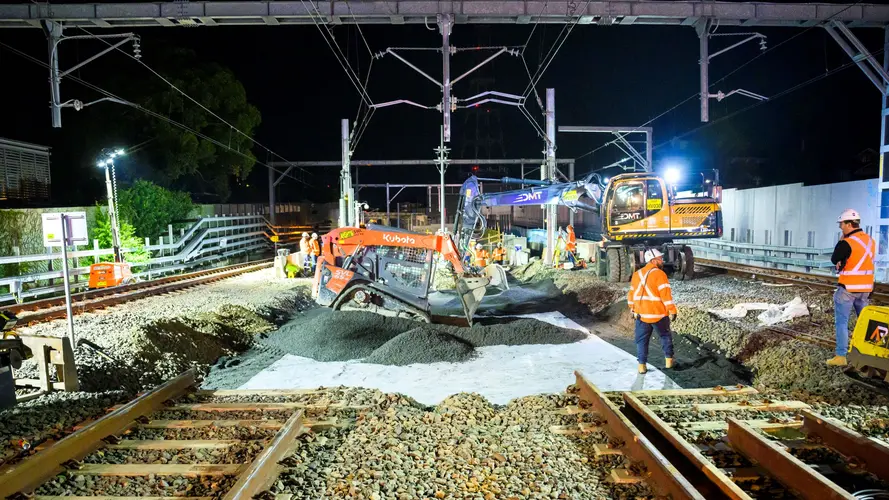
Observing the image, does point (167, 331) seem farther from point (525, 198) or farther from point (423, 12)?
point (525, 198)

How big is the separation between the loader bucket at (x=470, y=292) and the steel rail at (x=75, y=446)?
6427mm

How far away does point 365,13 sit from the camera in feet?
42.2

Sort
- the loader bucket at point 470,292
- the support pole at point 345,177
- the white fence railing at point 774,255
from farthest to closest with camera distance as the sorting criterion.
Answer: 1. the support pole at point 345,177
2. the white fence railing at point 774,255
3. the loader bucket at point 470,292

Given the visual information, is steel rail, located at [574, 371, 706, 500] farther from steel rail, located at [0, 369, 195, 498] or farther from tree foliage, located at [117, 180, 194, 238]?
tree foliage, located at [117, 180, 194, 238]

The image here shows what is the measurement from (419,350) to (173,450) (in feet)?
16.1

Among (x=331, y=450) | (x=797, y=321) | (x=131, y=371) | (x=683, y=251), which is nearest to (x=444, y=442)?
(x=331, y=450)

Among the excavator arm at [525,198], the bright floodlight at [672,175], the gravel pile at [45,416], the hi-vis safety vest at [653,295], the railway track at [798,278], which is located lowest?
the gravel pile at [45,416]

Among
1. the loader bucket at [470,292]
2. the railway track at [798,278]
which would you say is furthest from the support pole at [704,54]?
the loader bucket at [470,292]

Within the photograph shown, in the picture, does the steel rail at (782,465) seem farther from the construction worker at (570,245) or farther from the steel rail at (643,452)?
the construction worker at (570,245)

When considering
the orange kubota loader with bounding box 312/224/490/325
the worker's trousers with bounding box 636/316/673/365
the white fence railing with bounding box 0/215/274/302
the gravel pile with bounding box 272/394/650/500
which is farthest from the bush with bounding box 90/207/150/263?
the worker's trousers with bounding box 636/316/673/365

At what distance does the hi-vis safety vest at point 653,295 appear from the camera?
7.59m

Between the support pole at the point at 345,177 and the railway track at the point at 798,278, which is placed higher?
the support pole at the point at 345,177

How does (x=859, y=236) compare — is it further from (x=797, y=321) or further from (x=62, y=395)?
(x=62, y=395)

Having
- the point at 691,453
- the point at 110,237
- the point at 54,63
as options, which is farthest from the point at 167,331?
the point at 110,237
